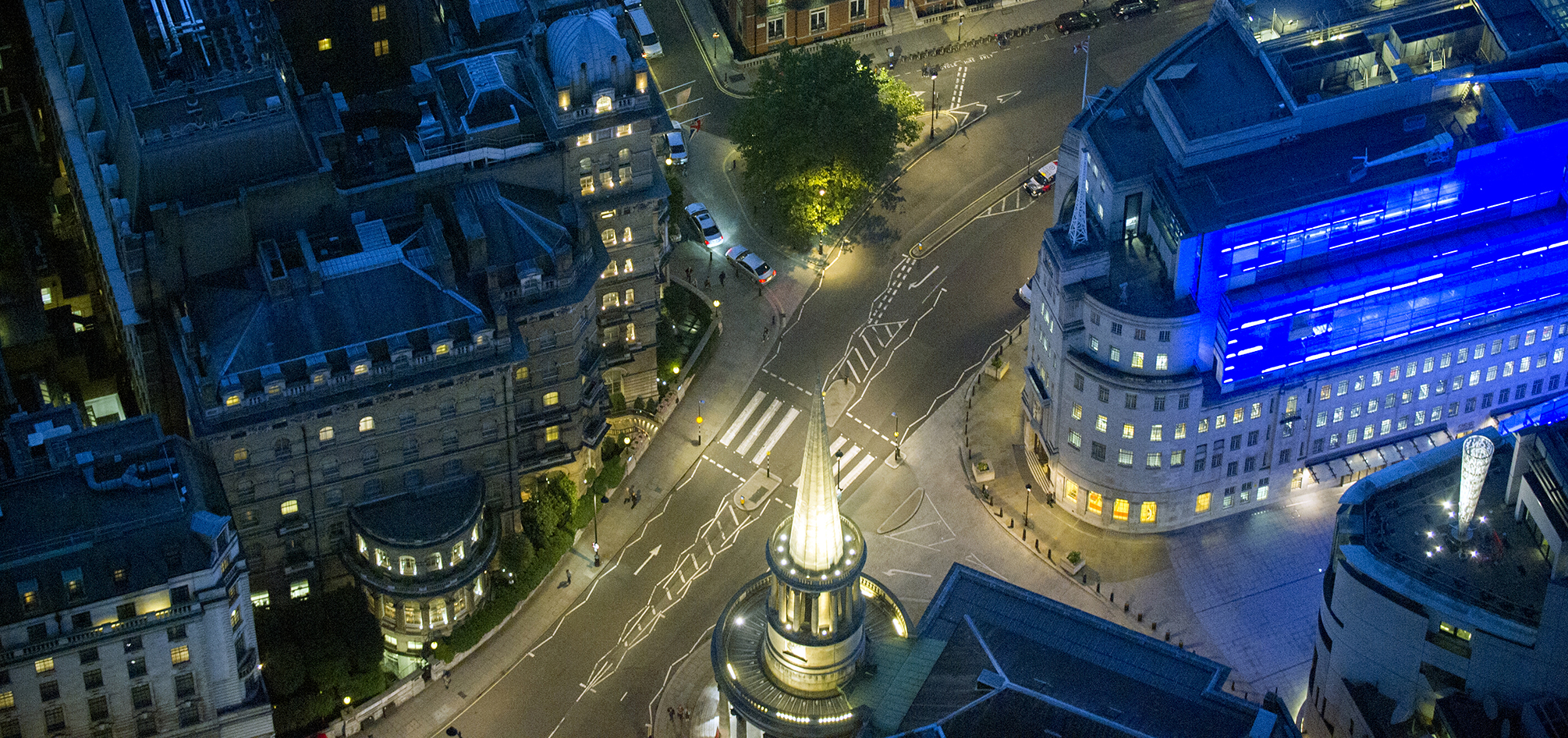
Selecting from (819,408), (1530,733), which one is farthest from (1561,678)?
(819,408)

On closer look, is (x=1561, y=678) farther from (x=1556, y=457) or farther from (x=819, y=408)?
(x=819, y=408)

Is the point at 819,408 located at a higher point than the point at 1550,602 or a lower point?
higher

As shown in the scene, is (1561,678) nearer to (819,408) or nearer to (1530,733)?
(1530,733)

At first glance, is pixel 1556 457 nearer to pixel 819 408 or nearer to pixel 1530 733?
pixel 1530 733

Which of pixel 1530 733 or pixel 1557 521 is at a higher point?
pixel 1557 521

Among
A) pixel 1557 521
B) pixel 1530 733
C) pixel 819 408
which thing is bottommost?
pixel 1530 733

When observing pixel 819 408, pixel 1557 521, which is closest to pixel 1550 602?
pixel 1557 521

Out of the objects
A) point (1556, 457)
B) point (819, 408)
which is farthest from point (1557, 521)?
point (819, 408)
